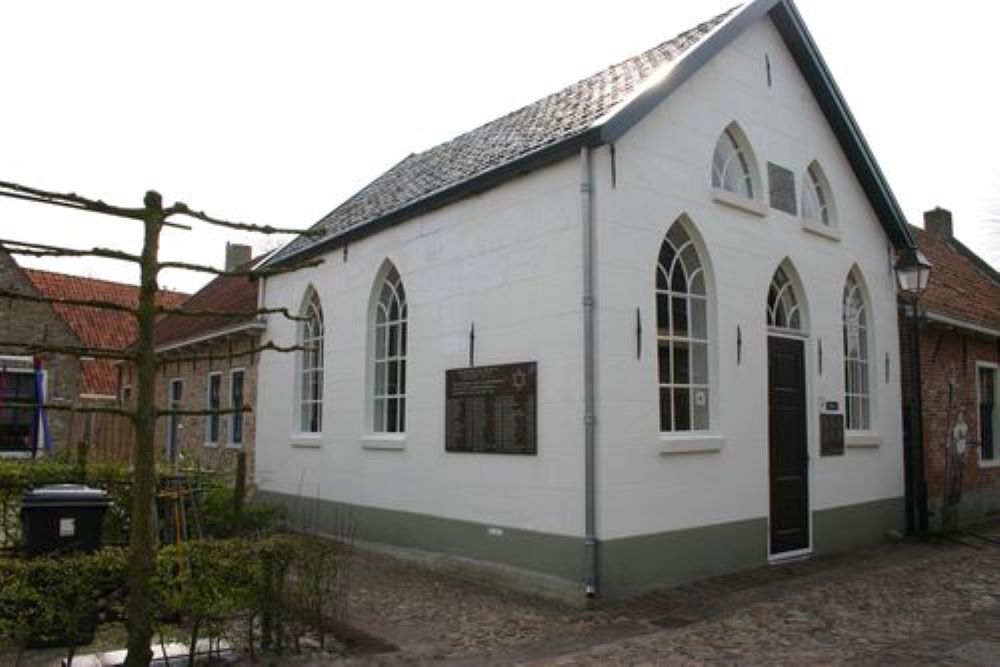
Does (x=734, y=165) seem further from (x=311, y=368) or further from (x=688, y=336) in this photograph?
(x=311, y=368)

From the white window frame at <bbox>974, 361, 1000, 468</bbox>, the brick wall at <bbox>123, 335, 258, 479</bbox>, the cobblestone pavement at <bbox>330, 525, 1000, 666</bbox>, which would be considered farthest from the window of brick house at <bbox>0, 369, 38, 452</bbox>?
the white window frame at <bbox>974, 361, 1000, 468</bbox>

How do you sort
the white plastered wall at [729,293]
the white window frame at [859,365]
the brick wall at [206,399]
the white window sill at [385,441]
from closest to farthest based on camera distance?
1. the white plastered wall at [729,293]
2. the white window sill at [385,441]
3. the white window frame at [859,365]
4. the brick wall at [206,399]

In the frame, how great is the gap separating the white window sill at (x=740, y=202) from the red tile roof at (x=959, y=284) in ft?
15.4

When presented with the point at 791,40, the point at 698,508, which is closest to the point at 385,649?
the point at 698,508

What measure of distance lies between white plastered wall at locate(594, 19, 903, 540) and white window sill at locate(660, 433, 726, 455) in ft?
0.08

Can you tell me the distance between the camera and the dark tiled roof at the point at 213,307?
16.7m

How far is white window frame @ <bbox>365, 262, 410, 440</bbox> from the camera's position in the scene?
11.3m

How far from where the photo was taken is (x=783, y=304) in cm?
1087

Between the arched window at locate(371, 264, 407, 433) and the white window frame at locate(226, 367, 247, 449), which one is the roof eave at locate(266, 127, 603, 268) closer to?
the arched window at locate(371, 264, 407, 433)

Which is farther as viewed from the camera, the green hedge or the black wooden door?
the black wooden door

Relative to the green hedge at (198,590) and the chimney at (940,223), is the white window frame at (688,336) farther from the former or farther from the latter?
the chimney at (940,223)

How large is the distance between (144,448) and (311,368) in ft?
29.3

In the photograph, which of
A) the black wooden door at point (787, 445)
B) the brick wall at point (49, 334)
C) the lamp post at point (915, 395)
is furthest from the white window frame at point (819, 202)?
the brick wall at point (49, 334)

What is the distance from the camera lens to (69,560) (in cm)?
550
